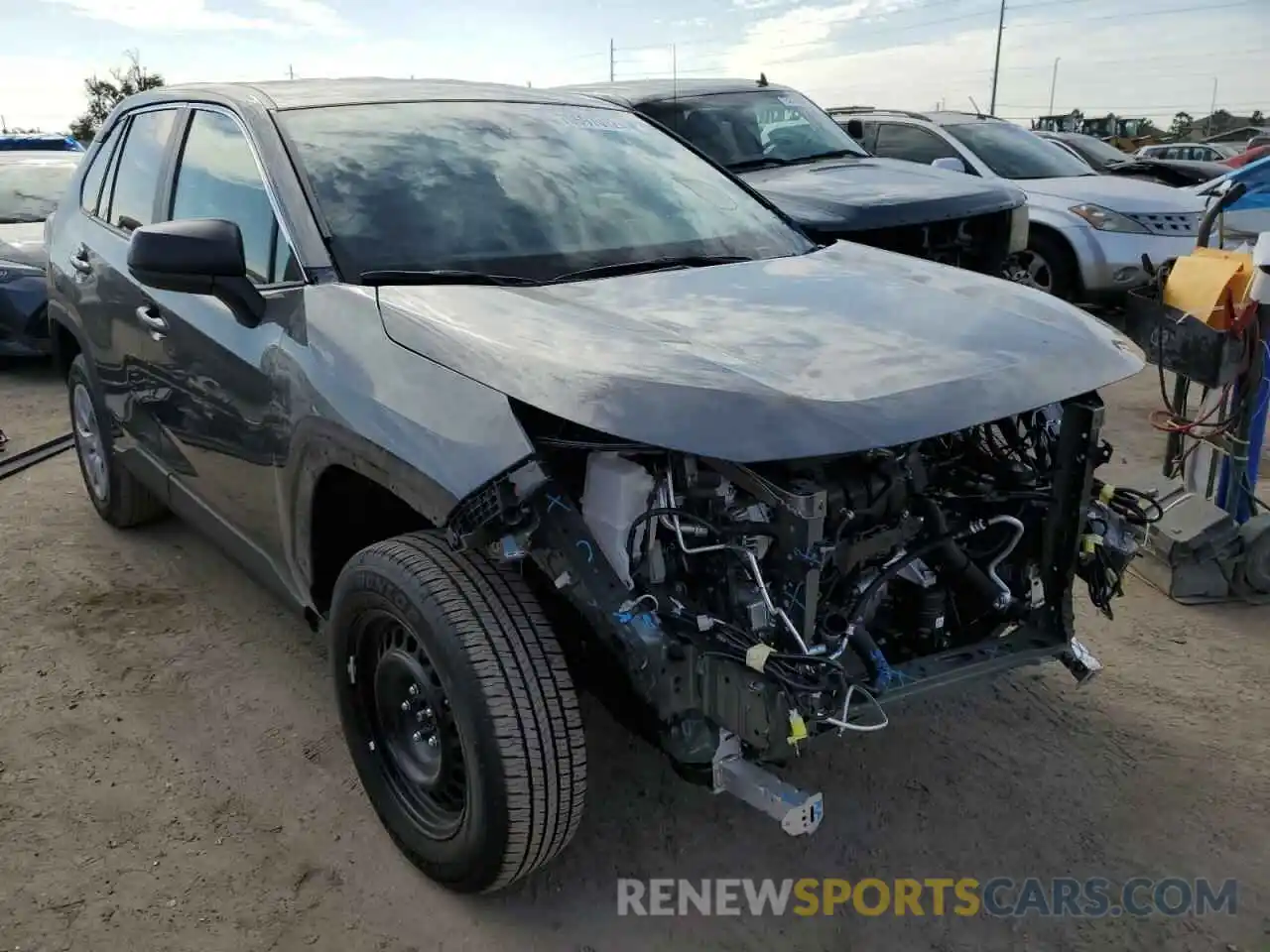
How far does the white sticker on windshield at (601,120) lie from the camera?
11.9 ft

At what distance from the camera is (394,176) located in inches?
117

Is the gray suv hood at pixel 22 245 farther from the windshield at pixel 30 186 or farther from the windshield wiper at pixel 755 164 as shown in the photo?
the windshield wiper at pixel 755 164

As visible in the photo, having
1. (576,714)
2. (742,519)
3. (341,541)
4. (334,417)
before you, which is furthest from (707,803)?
(334,417)

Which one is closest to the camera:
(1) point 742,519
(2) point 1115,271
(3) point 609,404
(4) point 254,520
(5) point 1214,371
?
(3) point 609,404

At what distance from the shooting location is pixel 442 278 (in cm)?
271

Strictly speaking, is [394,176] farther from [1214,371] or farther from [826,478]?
[1214,371]

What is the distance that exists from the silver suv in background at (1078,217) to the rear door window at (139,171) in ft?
19.4

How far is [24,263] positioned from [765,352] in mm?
7416

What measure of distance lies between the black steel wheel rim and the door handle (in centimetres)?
146

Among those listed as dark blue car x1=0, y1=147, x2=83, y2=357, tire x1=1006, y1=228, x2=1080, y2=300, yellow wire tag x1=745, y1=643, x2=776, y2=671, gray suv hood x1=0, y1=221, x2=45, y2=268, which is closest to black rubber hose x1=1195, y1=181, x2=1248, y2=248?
yellow wire tag x1=745, y1=643, x2=776, y2=671

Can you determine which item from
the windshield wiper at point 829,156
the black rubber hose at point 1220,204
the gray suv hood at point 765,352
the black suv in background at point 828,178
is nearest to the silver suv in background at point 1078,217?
the windshield wiper at point 829,156

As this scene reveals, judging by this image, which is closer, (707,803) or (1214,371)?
(707,803)

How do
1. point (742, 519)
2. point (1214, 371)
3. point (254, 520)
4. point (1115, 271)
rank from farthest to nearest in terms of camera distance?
point (1115, 271)
point (1214, 371)
point (254, 520)
point (742, 519)

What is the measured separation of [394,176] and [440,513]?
46.3 inches
